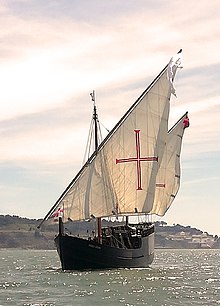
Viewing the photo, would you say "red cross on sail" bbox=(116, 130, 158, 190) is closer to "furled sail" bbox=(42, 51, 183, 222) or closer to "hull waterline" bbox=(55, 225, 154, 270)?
"furled sail" bbox=(42, 51, 183, 222)

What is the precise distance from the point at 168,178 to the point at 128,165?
8.69m

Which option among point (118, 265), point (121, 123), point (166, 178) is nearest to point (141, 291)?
point (118, 265)

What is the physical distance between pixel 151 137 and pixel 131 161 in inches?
134

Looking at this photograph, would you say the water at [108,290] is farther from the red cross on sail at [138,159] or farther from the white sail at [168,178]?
the white sail at [168,178]

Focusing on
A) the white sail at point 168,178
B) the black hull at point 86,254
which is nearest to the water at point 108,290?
the black hull at point 86,254

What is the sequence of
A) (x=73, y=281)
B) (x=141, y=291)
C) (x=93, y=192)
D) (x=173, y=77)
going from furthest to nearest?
(x=173, y=77)
(x=93, y=192)
(x=73, y=281)
(x=141, y=291)

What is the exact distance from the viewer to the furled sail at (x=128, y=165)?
231 feet

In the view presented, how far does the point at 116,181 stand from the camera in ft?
242

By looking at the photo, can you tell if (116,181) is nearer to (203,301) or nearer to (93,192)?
(93,192)

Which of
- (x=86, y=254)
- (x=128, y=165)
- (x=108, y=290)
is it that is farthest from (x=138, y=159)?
(x=108, y=290)

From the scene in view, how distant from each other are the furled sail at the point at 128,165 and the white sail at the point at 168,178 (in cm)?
368

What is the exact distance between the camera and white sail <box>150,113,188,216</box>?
3155 inches

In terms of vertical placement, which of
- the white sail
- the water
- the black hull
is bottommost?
the water

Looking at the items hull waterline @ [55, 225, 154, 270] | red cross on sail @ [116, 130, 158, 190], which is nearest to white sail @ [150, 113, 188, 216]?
red cross on sail @ [116, 130, 158, 190]
